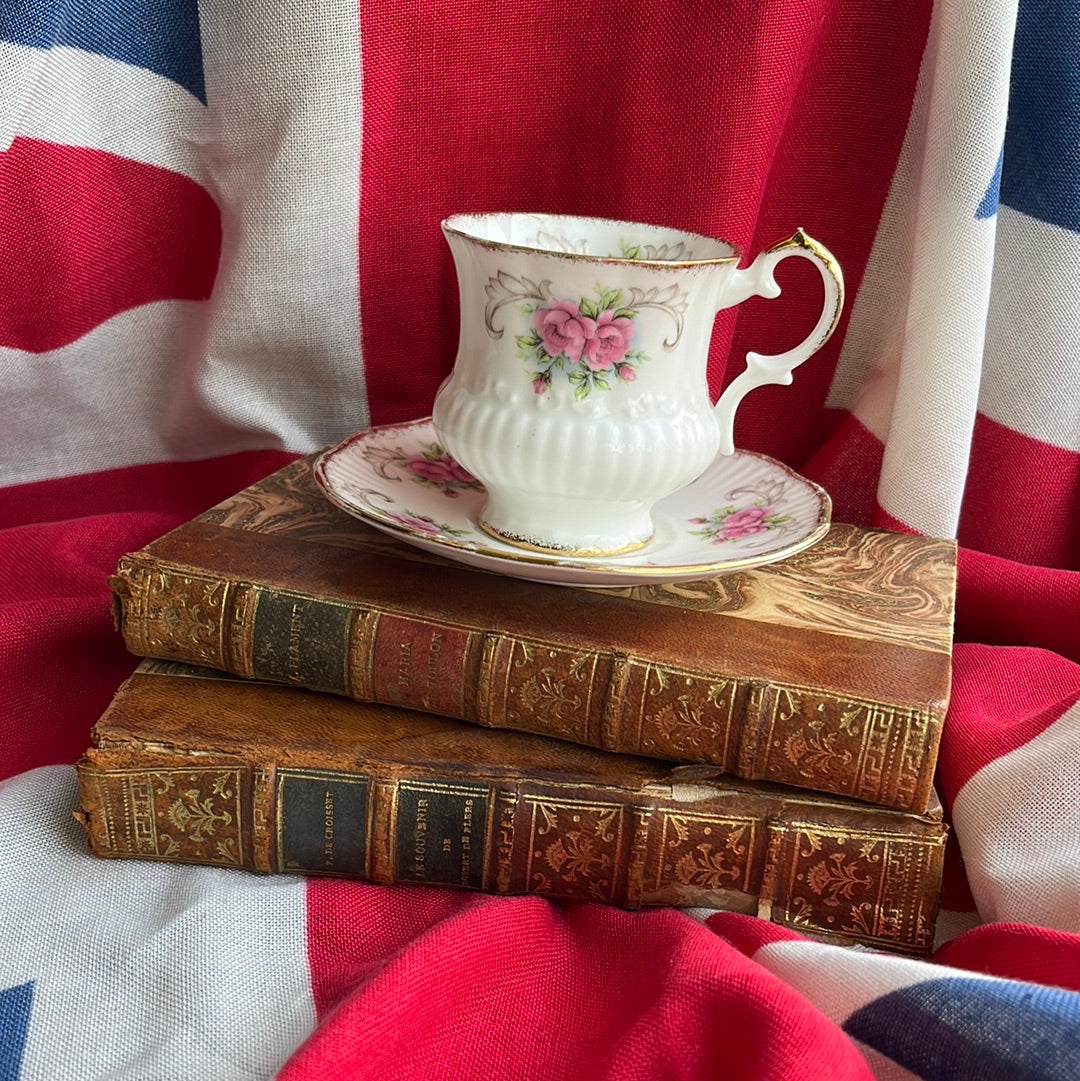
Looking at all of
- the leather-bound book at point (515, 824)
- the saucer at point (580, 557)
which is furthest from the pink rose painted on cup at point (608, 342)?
the leather-bound book at point (515, 824)

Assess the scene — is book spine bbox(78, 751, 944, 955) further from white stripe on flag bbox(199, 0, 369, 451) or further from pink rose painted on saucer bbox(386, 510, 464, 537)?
white stripe on flag bbox(199, 0, 369, 451)

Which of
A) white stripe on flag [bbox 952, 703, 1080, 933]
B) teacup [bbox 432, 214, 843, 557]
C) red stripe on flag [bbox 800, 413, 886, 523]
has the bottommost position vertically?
white stripe on flag [bbox 952, 703, 1080, 933]

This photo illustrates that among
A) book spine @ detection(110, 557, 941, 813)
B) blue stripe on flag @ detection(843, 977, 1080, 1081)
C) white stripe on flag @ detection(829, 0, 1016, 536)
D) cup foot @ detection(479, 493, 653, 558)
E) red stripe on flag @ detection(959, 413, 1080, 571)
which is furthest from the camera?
red stripe on flag @ detection(959, 413, 1080, 571)

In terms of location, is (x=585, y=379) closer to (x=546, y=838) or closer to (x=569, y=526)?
(x=569, y=526)

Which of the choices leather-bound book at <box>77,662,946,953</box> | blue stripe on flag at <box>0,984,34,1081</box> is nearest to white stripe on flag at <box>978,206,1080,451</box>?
leather-bound book at <box>77,662,946,953</box>

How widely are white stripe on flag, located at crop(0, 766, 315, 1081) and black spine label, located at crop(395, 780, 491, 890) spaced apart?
0.06 m

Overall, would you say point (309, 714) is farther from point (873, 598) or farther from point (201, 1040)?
point (873, 598)

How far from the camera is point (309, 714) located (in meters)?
0.68

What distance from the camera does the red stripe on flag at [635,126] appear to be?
88 centimetres

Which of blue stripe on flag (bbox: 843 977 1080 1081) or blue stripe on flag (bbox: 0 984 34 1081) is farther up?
blue stripe on flag (bbox: 843 977 1080 1081)

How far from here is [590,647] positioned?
652 millimetres

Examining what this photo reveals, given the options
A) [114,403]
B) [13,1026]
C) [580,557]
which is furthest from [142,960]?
[114,403]

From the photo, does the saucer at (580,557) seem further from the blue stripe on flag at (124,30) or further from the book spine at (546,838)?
the blue stripe on flag at (124,30)

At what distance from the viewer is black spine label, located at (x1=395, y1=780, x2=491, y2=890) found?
634mm
